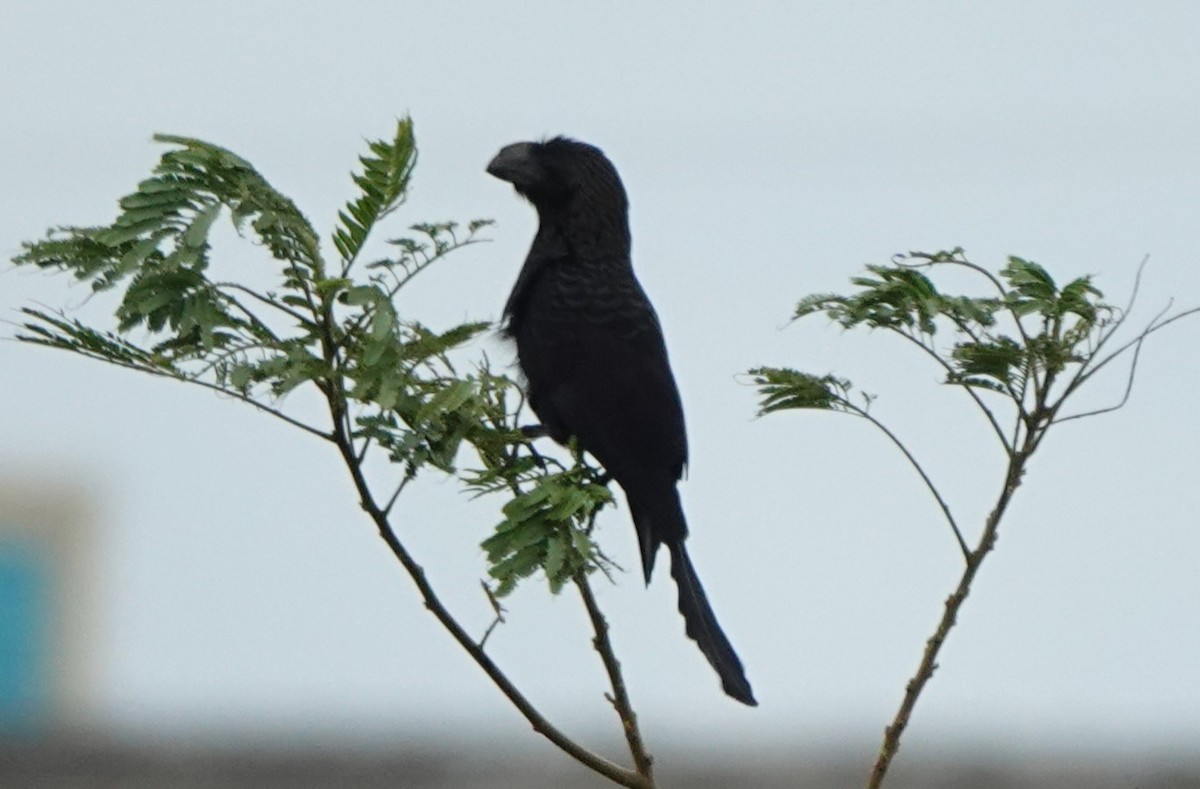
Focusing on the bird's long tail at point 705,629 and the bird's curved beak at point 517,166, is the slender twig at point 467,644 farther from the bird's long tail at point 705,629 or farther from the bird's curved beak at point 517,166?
the bird's curved beak at point 517,166


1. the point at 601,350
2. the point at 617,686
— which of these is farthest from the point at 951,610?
the point at 601,350

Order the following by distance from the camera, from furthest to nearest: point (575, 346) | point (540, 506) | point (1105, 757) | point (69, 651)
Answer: point (69, 651)
point (1105, 757)
point (575, 346)
point (540, 506)

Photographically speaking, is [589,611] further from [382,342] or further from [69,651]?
[69,651]

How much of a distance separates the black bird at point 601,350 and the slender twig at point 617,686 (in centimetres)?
44

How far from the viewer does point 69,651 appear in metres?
29.0

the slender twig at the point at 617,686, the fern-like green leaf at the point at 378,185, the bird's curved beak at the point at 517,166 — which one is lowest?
the slender twig at the point at 617,686

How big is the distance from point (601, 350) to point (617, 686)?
1.45 metres

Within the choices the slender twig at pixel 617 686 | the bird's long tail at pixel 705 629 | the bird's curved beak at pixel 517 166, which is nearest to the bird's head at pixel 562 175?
the bird's curved beak at pixel 517 166

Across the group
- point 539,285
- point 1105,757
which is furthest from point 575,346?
point 1105,757

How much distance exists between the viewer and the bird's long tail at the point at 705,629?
3701 millimetres

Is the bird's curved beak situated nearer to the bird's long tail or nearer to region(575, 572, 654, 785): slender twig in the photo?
the bird's long tail

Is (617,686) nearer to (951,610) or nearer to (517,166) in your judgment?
(951,610)

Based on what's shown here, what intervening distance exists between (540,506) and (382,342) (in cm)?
40

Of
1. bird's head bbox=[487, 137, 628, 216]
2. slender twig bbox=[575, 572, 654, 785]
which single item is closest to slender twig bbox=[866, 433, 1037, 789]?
slender twig bbox=[575, 572, 654, 785]
